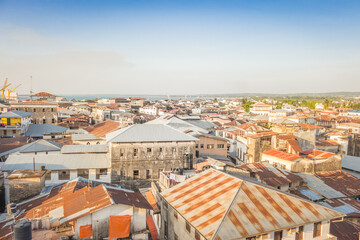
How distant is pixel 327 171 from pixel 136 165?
2092cm

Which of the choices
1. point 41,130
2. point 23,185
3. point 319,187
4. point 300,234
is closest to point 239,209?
point 300,234

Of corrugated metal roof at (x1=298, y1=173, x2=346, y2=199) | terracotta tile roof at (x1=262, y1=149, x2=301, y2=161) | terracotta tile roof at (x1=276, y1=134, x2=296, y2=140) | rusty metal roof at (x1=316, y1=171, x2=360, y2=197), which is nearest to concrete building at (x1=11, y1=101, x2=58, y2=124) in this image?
terracotta tile roof at (x1=276, y1=134, x2=296, y2=140)

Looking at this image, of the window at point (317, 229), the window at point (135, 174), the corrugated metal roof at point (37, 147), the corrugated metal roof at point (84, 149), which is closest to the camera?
the window at point (317, 229)

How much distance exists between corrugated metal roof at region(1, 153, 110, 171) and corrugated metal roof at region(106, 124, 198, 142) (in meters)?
2.57

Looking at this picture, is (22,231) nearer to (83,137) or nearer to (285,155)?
(285,155)

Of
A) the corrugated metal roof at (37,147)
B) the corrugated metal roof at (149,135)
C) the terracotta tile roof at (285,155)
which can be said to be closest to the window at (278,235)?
the terracotta tile roof at (285,155)

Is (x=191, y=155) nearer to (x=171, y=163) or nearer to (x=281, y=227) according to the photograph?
(x=171, y=163)

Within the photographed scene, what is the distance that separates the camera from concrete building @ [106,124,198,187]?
1074 inches

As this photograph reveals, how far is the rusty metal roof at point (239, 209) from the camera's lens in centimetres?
1145

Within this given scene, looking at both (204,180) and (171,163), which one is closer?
(204,180)

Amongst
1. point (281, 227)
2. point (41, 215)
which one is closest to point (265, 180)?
point (281, 227)

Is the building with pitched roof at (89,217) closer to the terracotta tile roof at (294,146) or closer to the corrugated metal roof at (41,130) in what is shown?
the terracotta tile roof at (294,146)

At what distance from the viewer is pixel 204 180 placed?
15781 millimetres

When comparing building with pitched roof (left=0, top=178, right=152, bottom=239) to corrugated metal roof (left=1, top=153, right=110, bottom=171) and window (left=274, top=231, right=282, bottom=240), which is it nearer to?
window (left=274, top=231, right=282, bottom=240)
